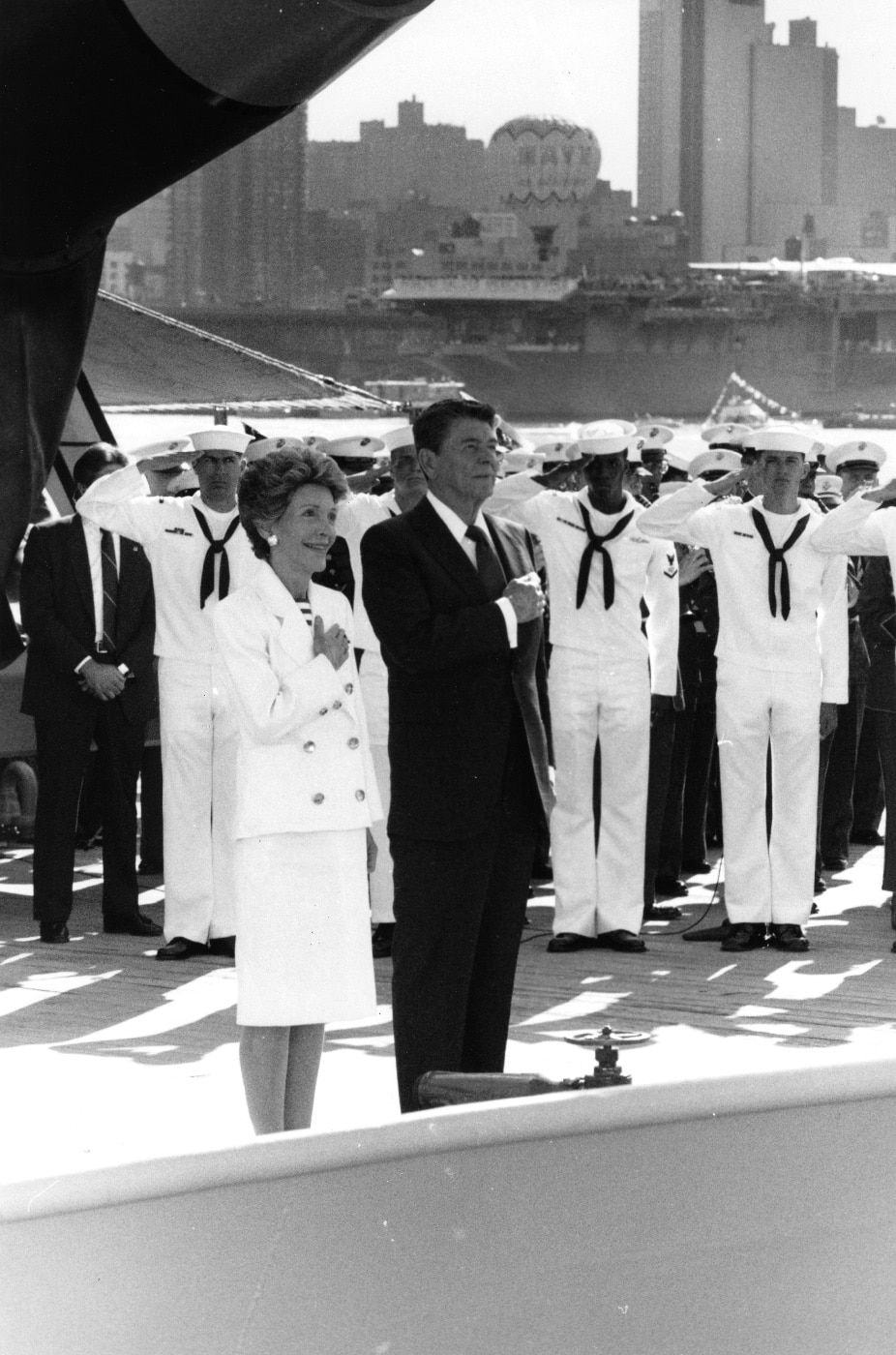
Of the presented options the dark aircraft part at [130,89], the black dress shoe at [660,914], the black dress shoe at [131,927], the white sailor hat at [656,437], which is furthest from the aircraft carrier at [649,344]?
the dark aircraft part at [130,89]

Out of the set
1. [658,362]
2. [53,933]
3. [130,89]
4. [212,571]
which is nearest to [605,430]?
[212,571]

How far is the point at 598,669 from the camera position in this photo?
618 cm

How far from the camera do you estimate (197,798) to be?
6.06 meters

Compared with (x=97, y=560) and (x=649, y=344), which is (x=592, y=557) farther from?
(x=649, y=344)

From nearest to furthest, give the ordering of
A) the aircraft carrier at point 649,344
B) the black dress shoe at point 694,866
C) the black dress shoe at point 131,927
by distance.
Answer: the black dress shoe at point 131,927, the black dress shoe at point 694,866, the aircraft carrier at point 649,344

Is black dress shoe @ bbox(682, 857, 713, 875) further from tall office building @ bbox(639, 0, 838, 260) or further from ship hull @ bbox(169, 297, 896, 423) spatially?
ship hull @ bbox(169, 297, 896, 423)

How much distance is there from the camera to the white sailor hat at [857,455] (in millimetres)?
7207

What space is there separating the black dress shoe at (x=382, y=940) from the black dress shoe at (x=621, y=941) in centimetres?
60

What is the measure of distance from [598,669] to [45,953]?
1.77 meters

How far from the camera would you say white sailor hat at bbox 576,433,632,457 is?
5969 mm

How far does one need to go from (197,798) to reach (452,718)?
271 centimetres

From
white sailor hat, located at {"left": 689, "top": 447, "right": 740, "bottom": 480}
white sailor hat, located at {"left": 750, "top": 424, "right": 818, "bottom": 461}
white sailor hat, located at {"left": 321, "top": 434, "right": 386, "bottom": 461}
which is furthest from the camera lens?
white sailor hat, located at {"left": 689, "top": 447, "right": 740, "bottom": 480}

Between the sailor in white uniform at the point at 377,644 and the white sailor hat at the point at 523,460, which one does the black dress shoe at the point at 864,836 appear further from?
Result: the sailor in white uniform at the point at 377,644

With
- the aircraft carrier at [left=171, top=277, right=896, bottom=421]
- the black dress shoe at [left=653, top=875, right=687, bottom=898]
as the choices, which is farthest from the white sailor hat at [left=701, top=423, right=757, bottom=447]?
the aircraft carrier at [left=171, top=277, right=896, bottom=421]
